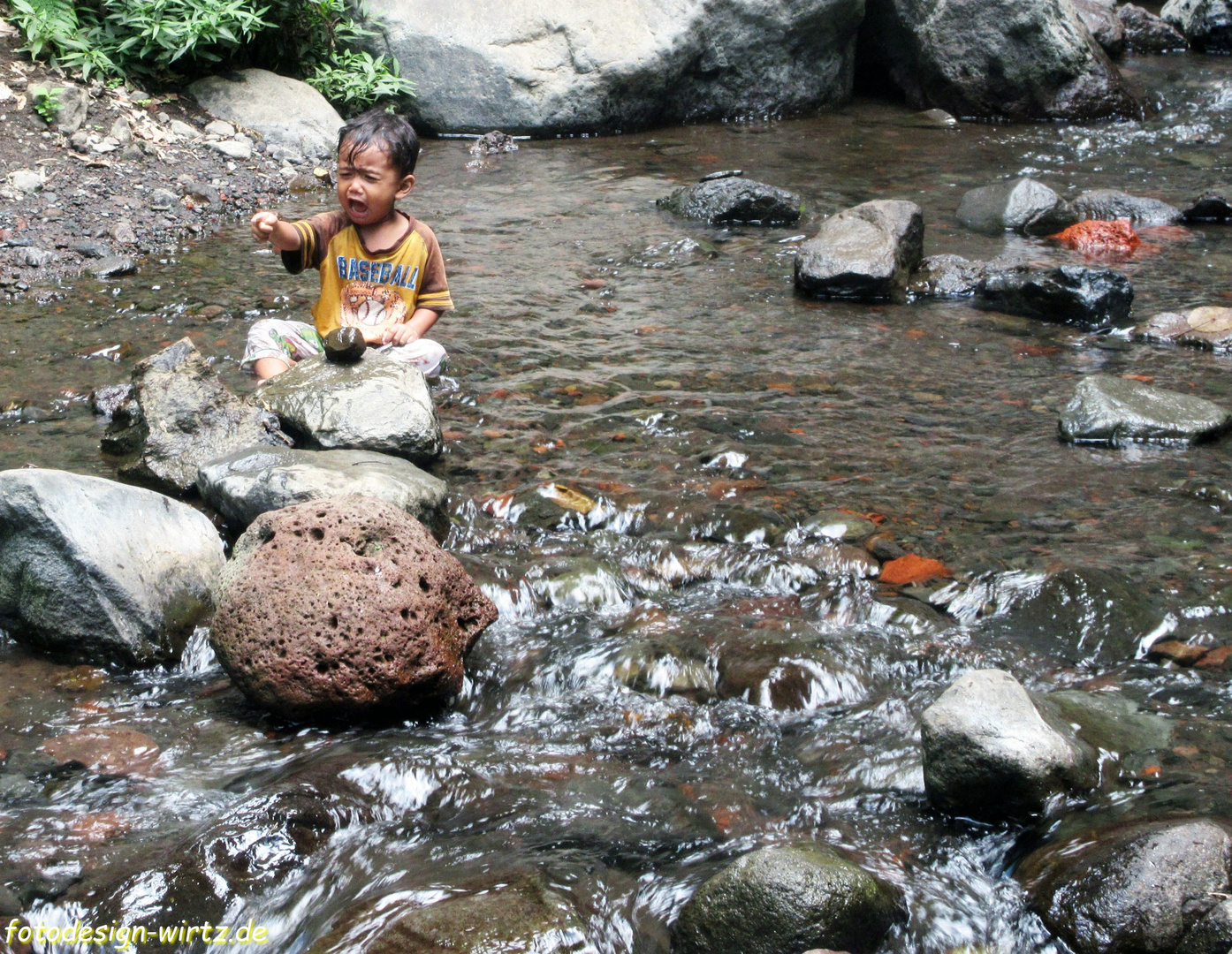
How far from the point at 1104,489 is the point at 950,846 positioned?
2.19 meters

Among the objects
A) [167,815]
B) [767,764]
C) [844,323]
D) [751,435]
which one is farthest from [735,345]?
[167,815]

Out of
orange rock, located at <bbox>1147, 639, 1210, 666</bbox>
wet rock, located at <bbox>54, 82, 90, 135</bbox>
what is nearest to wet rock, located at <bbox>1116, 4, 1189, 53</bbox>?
wet rock, located at <bbox>54, 82, 90, 135</bbox>

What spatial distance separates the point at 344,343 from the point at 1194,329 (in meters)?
4.60

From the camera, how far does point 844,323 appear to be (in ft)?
21.2

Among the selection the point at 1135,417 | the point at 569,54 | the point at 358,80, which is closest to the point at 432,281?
the point at 1135,417

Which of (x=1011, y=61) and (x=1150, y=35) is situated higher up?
(x=1150, y=35)

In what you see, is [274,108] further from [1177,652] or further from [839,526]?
[1177,652]

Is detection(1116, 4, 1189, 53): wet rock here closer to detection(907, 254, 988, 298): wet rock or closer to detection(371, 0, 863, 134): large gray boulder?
detection(371, 0, 863, 134): large gray boulder

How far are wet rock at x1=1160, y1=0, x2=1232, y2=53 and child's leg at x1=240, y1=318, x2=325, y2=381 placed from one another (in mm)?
14484

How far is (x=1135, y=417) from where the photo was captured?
189 inches

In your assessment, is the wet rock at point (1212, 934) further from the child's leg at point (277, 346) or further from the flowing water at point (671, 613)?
the child's leg at point (277, 346)

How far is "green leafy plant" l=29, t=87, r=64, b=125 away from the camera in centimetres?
873

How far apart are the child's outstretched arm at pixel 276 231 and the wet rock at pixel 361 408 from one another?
0.67m

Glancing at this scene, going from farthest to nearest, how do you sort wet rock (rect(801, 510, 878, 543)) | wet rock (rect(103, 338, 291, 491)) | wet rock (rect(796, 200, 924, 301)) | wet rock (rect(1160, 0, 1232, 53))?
wet rock (rect(1160, 0, 1232, 53)) < wet rock (rect(796, 200, 924, 301)) < wet rock (rect(103, 338, 291, 491)) < wet rock (rect(801, 510, 878, 543))
